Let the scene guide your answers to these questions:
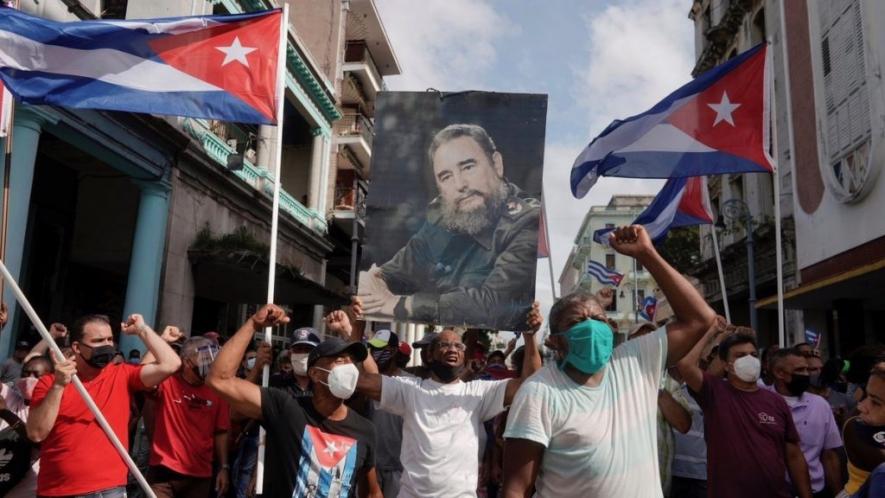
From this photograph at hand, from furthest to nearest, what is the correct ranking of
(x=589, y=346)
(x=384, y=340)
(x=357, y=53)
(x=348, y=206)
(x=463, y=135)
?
(x=357, y=53)
(x=348, y=206)
(x=384, y=340)
(x=463, y=135)
(x=589, y=346)

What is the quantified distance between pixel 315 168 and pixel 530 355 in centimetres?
1691

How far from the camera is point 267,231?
657 inches

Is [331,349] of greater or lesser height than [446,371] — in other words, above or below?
above

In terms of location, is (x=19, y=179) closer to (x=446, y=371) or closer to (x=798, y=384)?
(x=446, y=371)

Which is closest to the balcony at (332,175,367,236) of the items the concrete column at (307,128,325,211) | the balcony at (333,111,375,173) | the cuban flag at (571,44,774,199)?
the balcony at (333,111,375,173)

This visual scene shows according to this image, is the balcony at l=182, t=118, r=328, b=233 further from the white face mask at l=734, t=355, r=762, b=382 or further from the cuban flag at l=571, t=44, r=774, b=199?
the white face mask at l=734, t=355, r=762, b=382

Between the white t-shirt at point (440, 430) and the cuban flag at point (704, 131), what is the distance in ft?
14.6

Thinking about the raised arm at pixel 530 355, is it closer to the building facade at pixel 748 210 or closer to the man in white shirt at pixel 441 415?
the man in white shirt at pixel 441 415

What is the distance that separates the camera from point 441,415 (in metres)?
3.96

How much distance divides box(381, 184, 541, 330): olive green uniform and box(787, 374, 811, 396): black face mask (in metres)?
1.86

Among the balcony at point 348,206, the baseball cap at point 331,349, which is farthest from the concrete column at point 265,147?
the baseball cap at point 331,349

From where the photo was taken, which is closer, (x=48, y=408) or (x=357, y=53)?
(x=48, y=408)

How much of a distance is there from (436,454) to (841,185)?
1273 cm

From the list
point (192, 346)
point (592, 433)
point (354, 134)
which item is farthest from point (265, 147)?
point (592, 433)
